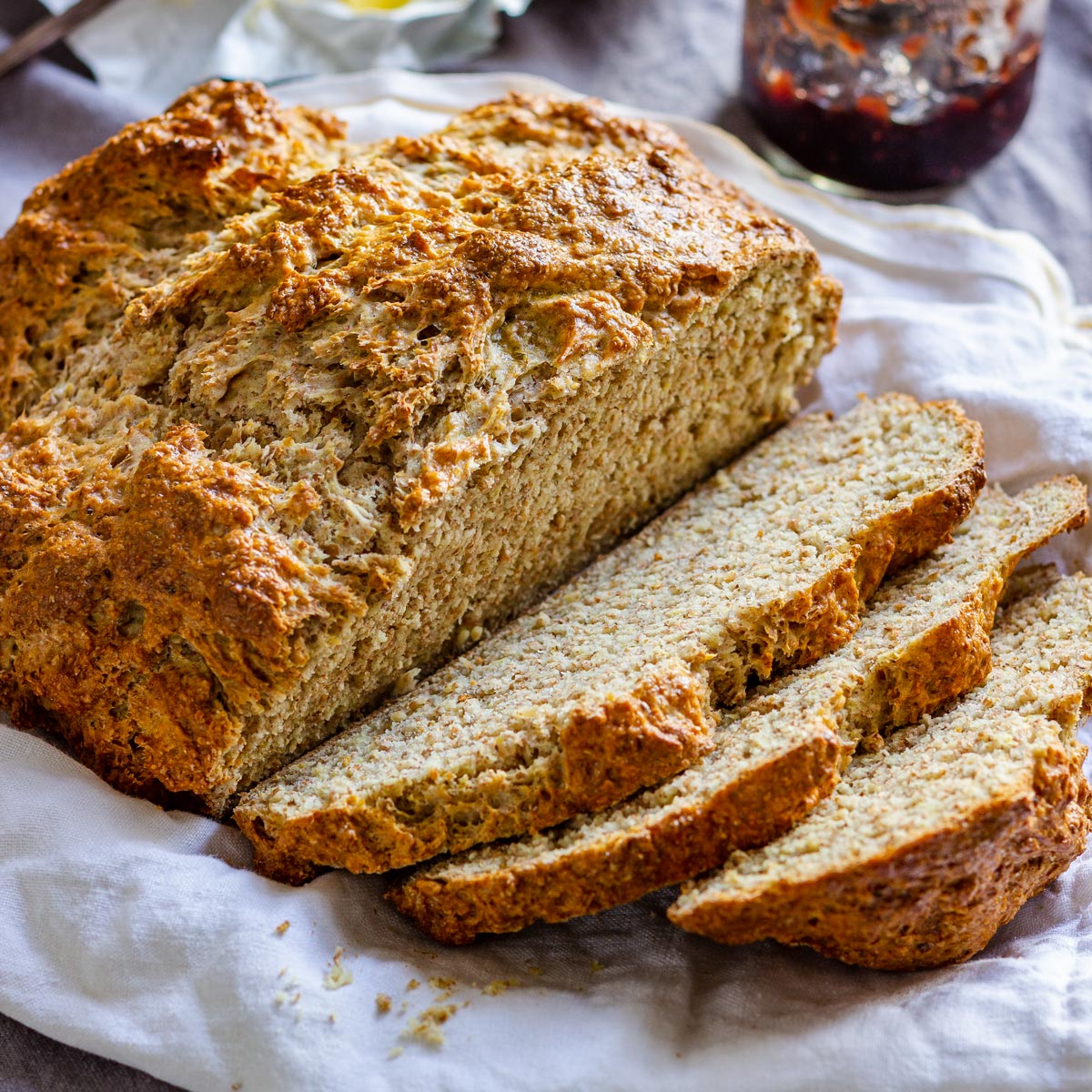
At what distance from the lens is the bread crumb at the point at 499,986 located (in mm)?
3285

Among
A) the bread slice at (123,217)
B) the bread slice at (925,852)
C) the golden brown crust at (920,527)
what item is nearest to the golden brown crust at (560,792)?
the bread slice at (925,852)

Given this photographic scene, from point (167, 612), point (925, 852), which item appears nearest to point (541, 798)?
point (925, 852)

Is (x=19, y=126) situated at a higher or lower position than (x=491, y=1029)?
higher

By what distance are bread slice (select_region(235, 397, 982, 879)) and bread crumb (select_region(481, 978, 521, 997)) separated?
1.18 feet

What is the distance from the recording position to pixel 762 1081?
10.0ft

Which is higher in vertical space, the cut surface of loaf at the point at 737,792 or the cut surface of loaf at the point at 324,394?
the cut surface of loaf at the point at 324,394

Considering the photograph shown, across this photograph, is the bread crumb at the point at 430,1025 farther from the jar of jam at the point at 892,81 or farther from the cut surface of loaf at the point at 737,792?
the jar of jam at the point at 892,81

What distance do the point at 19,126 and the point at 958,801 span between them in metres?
4.85

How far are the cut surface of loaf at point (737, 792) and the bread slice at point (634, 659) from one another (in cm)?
7

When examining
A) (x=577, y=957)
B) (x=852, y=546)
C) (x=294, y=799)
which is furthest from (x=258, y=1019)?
(x=852, y=546)

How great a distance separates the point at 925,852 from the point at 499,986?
1115 millimetres

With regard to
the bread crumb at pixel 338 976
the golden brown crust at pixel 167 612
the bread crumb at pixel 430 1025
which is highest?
the golden brown crust at pixel 167 612

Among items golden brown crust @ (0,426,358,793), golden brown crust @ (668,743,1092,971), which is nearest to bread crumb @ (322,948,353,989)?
golden brown crust @ (0,426,358,793)

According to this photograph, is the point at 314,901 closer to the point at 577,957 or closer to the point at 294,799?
the point at 294,799
